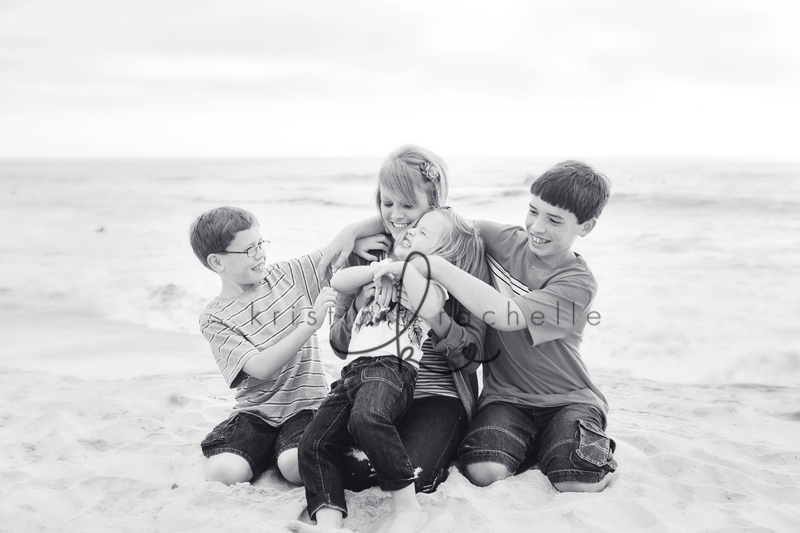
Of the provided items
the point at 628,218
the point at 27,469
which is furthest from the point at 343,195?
the point at 27,469

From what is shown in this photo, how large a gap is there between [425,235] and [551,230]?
55 cm

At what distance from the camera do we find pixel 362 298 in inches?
110

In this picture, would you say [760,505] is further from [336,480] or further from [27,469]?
[27,469]

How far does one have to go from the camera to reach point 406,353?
258 centimetres

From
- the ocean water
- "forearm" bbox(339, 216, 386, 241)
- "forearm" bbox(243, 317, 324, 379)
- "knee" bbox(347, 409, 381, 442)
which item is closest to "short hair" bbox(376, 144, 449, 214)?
"forearm" bbox(339, 216, 386, 241)

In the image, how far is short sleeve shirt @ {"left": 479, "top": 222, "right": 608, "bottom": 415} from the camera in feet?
8.74

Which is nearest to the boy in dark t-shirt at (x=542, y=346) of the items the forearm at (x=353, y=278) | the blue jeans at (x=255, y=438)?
the forearm at (x=353, y=278)

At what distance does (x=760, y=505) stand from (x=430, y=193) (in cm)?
179

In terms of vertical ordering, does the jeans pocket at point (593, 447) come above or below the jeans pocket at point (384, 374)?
below

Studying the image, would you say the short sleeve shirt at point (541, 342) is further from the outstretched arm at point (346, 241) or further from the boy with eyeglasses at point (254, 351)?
the boy with eyeglasses at point (254, 351)

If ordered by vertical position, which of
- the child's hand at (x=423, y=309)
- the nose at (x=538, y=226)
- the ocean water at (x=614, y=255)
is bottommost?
the ocean water at (x=614, y=255)

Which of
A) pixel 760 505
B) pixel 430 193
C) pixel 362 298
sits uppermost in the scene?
pixel 430 193

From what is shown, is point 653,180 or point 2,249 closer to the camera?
point 2,249

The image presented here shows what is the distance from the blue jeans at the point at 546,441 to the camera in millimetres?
2551
